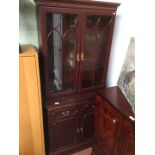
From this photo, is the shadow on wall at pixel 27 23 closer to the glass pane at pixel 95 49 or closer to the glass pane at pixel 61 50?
the glass pane at pixel 61 50

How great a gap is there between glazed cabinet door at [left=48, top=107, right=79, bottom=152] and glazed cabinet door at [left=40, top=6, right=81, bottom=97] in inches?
8.7

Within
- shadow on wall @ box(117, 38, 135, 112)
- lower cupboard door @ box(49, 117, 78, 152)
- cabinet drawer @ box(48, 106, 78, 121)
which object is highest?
shadow on wall @ box(117, 38, 135, 112)

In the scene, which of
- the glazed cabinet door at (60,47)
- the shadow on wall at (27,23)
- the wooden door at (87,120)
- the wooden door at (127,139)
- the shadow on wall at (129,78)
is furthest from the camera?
the wooden door at (87,120)

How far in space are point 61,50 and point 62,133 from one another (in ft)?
3.02

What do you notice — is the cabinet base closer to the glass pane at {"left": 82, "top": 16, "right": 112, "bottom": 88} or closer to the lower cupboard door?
the lower cupboard door

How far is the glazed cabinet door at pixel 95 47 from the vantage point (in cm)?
166

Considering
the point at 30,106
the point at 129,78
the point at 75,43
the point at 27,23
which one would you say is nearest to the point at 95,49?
the point at 75,43

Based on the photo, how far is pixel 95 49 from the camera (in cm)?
183

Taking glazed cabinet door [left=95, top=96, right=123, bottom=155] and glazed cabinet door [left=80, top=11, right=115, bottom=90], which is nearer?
glazed cabinet door [left=95, top=96, right=123, bottom=155]

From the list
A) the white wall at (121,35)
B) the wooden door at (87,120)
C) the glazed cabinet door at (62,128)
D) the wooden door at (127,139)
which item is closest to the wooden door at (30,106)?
the glazed cabinet door at (62,128)

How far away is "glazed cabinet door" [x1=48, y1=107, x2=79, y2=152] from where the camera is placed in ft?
5.57

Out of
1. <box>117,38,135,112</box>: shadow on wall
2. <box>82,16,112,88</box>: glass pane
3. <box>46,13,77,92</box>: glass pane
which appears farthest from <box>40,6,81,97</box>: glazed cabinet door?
<box>117,38,135,112</box>: shadow on wall
